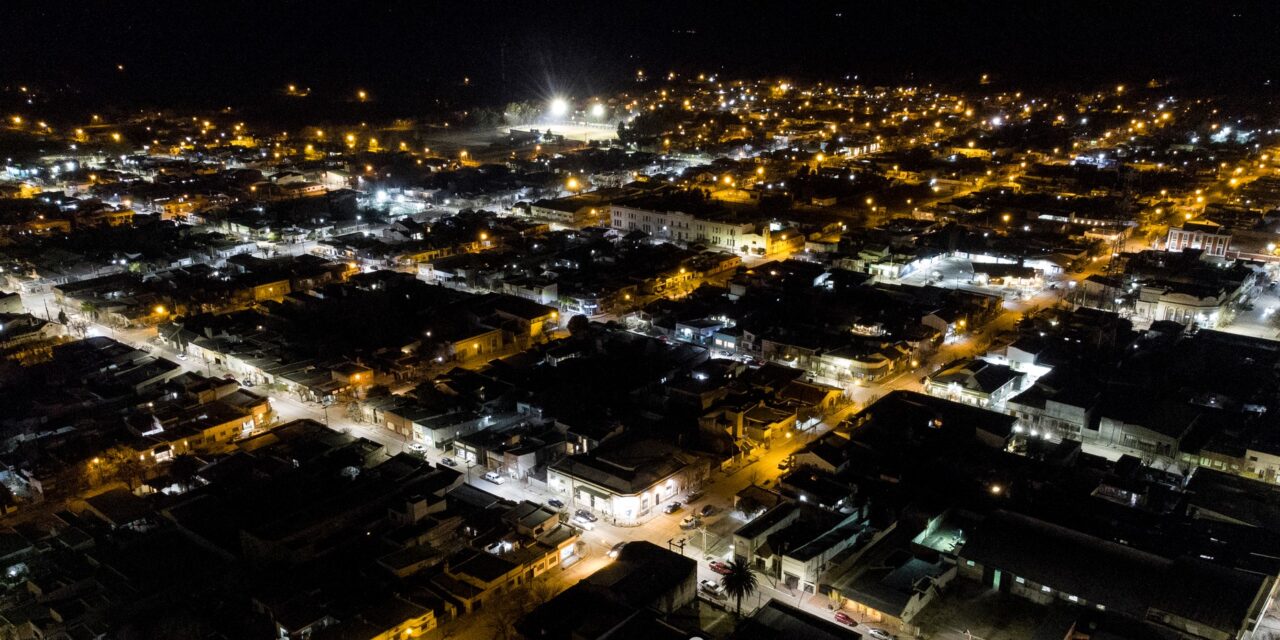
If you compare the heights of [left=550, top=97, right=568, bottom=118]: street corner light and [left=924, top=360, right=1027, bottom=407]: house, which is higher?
[left=550, top=97, right=568, bottom=118]: street corner light

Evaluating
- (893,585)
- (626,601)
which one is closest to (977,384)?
(893,585)

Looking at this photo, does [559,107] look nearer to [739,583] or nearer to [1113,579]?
[739,583]

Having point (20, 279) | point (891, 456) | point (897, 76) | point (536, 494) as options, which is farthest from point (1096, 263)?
point (897, 76)

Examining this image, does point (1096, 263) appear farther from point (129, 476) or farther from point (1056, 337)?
point (129, 476)

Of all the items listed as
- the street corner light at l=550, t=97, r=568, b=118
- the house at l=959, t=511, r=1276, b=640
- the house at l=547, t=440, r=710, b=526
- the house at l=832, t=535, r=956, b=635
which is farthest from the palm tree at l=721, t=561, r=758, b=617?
the street corner light at l=550, t=97, r=568, b=118

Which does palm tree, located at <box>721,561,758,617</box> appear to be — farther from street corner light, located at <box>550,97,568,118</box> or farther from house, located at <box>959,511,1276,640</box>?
street corner light, located at <box>550,97,568,118</box>

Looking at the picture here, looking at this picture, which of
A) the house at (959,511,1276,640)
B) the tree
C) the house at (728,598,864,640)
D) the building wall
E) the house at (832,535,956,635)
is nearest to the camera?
the house at (728,598,864,640)
